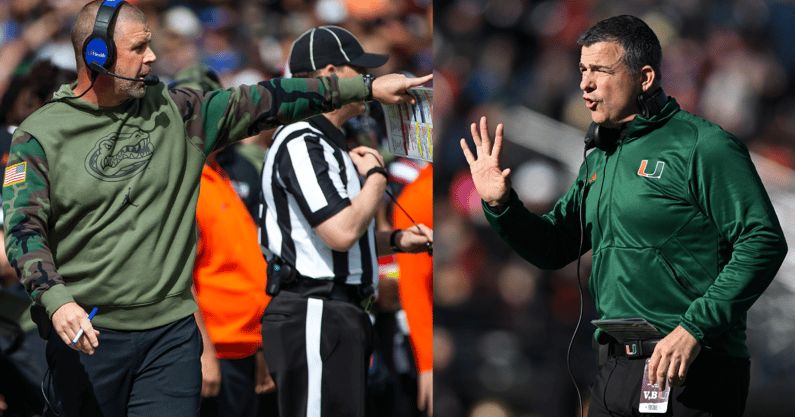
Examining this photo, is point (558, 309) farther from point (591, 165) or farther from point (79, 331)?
point (79, 331)

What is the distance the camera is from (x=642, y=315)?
2066 mm

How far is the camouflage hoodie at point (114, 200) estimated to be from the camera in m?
2.13

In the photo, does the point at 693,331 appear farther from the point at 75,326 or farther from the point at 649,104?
the point at 75,326

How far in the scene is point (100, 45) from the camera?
224 cm

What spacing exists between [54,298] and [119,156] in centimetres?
46

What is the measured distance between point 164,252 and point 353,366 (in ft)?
2.75

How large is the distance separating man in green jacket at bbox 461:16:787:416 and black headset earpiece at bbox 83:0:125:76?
1.08 m

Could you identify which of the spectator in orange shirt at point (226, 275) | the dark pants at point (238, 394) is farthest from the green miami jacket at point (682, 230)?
the dark pants at point (238, 394)

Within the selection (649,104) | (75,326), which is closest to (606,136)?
(649,104)

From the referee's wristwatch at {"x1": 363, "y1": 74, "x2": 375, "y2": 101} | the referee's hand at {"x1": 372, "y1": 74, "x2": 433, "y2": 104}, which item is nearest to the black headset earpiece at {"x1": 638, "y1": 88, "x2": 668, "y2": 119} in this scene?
the referee's hand at {"x1": 372, "y1": 74, "x2": 433, "y2": 104}

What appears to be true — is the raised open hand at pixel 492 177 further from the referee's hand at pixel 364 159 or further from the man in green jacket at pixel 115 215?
the man in green jacket at pixel 115 215

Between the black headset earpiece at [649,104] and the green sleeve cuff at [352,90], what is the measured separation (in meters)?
0.85

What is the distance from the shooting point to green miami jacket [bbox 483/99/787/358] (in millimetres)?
1898

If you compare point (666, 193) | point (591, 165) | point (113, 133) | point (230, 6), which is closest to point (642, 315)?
point (666, 193)
